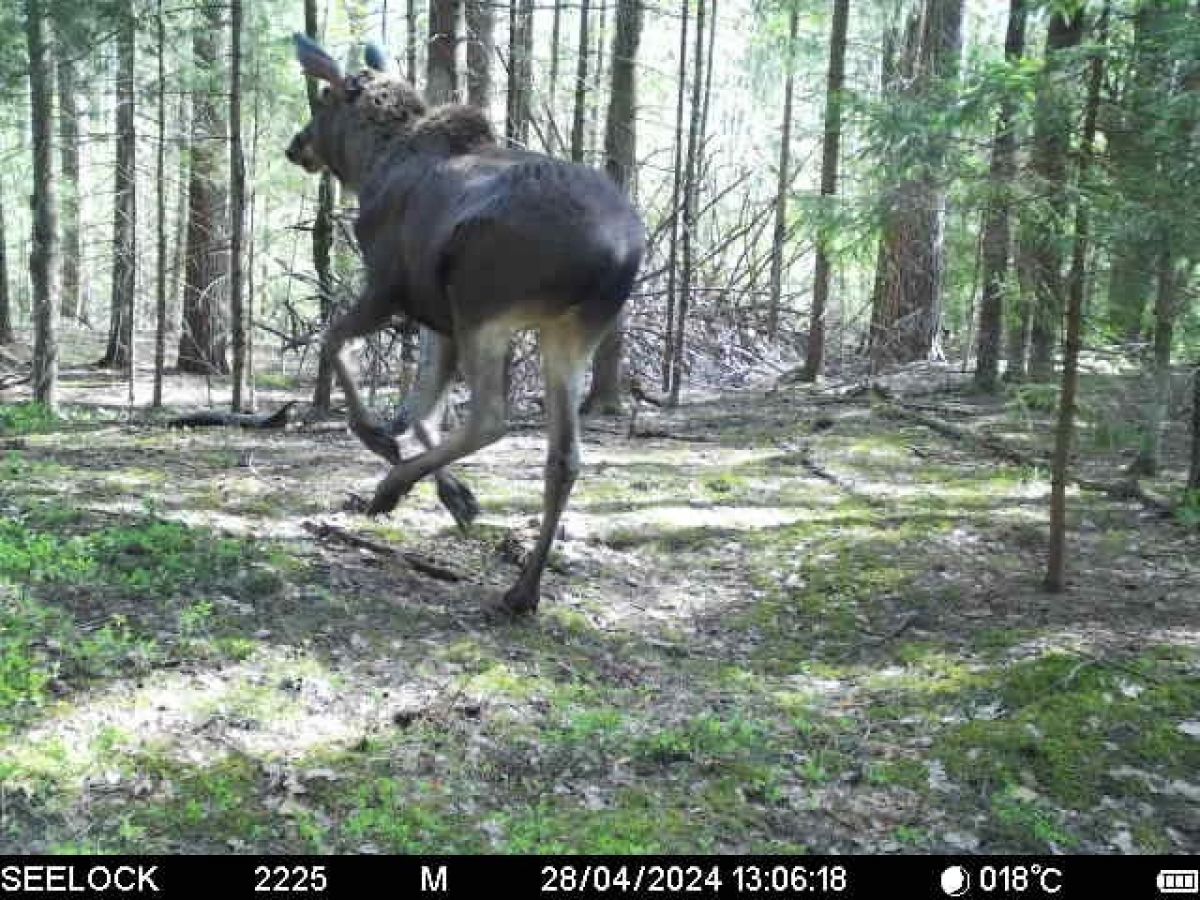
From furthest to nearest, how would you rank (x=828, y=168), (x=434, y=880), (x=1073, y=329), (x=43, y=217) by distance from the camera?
(x=828, y=168) < (x=43, y=217) < (x=1073, y=329) < (x=434, y=880)

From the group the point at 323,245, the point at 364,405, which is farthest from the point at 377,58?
the point at 323,245

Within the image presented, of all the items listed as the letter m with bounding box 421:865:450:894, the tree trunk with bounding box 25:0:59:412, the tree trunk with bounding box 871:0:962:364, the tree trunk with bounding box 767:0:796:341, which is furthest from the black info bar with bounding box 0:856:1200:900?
the tree trunk with bounding box 767:0:796:341

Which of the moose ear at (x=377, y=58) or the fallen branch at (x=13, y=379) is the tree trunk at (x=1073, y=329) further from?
the fallen branch at (x=13, y=379)

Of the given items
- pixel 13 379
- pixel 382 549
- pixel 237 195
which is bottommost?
pixel 13 379

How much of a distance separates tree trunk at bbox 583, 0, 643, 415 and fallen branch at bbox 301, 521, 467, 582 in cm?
609

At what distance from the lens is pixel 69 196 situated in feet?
62.3

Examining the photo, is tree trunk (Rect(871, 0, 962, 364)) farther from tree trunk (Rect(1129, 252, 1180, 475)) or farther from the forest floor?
the forest floor

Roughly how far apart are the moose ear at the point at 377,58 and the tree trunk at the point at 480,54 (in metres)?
4.64

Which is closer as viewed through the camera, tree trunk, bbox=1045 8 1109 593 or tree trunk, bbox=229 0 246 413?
tree trunk, bbox=1045 8 1109 593

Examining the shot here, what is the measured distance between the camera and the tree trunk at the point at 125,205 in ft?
41.8

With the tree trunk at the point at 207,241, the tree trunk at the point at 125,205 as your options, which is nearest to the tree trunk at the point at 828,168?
the tree trunk at the point at 125,205

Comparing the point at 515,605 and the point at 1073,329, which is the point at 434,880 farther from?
the point at 1073,329

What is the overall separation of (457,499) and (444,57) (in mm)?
5183

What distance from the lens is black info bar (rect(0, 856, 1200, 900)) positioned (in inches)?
131
